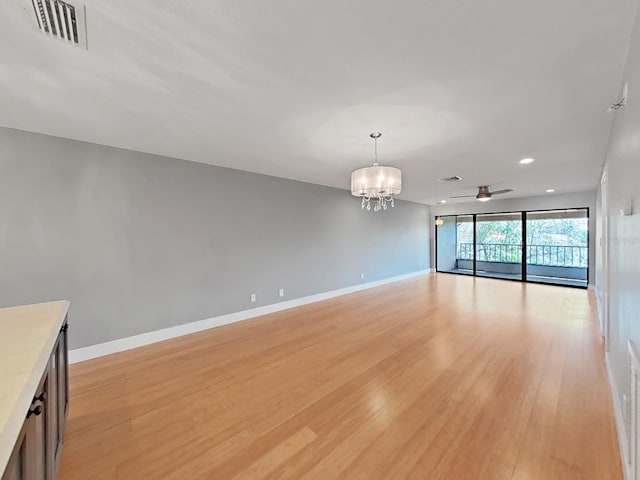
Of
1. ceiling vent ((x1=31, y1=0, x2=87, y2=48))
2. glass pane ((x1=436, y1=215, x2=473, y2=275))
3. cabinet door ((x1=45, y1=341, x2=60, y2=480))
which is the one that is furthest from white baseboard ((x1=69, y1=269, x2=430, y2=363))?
glass pane ((x1=436, y1=215, x2=473, y2=275))

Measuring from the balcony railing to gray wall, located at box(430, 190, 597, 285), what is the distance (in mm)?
492

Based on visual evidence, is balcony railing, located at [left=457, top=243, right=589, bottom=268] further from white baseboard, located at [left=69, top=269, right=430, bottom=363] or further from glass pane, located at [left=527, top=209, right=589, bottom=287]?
white baseboard, located at [left=69, top=269, right=430, bottom=363]

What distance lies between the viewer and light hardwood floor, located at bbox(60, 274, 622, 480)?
1.59 m

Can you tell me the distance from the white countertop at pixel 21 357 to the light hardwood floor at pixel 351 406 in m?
0.92

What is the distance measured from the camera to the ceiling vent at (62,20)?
1.27 m

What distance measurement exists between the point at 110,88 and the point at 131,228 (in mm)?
1837

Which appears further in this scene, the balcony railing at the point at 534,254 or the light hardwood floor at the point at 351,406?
the balcony railing at the point at 534,254

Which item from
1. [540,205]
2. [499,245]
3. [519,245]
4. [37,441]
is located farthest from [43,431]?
[499,245]

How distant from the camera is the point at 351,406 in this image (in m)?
2.11

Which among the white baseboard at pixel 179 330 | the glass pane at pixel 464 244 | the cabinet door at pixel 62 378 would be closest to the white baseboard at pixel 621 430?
the cabinet door at pixel 62 378

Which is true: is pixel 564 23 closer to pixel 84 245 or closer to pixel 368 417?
pixel 368 417

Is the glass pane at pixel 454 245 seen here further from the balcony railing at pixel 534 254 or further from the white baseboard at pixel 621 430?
the white baseboard at pixel 621 430

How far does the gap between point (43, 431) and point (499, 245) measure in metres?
9.70

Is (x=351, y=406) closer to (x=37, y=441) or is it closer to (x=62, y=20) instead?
(x=37, y=441)
